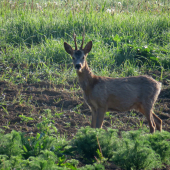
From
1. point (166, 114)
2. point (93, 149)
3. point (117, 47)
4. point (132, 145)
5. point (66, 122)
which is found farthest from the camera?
point (117, 47)

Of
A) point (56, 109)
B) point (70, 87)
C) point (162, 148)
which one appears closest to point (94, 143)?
point (162, 148)

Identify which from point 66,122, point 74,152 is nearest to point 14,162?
point 74,152

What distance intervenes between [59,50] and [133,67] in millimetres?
2056

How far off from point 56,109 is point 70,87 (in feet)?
3.38

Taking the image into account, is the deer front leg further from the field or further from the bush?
the bush

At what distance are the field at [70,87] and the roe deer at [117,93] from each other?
29 cm

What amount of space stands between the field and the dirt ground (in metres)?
0.02

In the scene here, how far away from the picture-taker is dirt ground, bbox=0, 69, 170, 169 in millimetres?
5102

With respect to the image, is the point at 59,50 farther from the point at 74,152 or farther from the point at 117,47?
the point at 74,152

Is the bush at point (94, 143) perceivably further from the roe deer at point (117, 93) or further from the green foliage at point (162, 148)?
the roe deer at point (117, 93)

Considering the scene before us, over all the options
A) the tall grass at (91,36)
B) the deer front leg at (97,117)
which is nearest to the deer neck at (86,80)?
the deer front leg at (97,117)

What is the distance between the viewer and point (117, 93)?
527cm

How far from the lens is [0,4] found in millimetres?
11445

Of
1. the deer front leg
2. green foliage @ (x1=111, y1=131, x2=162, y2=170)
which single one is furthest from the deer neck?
green foliage @ (x1=111, y1=131, x2=162, y2=170)
